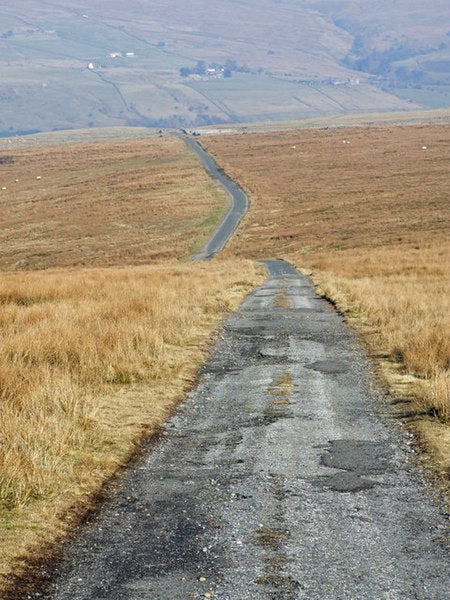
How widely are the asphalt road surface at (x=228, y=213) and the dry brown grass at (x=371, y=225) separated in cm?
156

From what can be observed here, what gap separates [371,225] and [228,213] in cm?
2153

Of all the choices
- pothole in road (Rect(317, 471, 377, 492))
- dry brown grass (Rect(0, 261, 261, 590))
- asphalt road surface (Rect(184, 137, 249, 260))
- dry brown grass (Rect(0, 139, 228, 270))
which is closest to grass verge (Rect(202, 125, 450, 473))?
pothole in road (Rect(317, 471, 377, 492))

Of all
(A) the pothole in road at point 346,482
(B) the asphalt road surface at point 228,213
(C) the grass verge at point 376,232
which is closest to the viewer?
(A) the pothole in road at point 346,482

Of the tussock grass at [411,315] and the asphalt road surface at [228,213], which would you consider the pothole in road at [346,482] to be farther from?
the asphalt road surface at [228,213]

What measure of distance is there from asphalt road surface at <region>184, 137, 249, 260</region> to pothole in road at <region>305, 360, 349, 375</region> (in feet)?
163

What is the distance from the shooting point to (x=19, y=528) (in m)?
7.28

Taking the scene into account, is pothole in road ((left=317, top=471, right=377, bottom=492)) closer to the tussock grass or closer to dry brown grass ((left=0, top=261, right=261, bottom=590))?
dry brown grass ((left=0, top=261, right=261, bottom=590))

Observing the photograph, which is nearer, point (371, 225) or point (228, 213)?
point (371, 225)

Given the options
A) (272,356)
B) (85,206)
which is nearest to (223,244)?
(85,206)

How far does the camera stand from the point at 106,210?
330ft

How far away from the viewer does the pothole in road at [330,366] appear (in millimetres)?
14891

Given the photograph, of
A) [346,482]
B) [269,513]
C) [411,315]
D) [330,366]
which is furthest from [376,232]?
[269,513]

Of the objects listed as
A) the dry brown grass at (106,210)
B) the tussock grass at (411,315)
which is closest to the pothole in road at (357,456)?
the tussock grass at (411,315)

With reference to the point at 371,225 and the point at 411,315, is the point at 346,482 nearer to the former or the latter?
the point at 411,315
